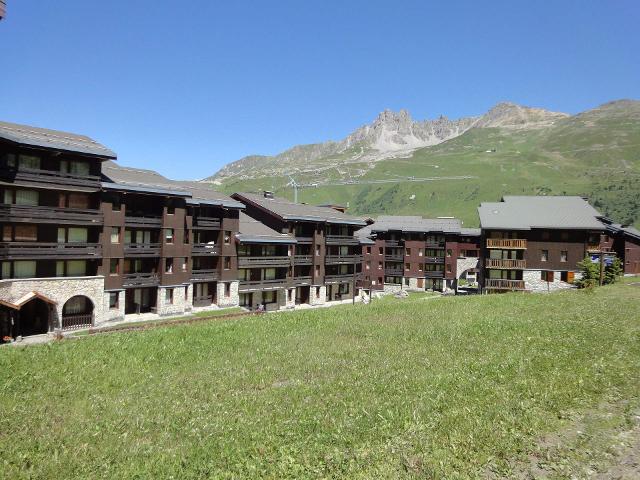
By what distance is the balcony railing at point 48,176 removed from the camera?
119ft

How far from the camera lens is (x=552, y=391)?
1460 centimetres

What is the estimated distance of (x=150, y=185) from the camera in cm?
4506

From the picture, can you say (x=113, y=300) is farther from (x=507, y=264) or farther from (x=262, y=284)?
(x=507, y=264)

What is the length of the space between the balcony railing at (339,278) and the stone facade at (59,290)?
109 feet

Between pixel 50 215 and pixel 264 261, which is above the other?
pixel 50 215

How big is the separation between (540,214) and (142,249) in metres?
55.8

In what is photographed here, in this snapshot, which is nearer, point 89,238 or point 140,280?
point 89,238

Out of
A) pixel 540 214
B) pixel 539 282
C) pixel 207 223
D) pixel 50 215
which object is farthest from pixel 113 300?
pixel 540 214

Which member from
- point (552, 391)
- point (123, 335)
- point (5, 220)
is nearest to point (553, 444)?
point (552, 391)

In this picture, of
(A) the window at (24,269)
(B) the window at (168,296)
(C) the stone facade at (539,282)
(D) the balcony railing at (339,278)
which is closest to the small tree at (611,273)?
(C) the stone facade at (539,282)

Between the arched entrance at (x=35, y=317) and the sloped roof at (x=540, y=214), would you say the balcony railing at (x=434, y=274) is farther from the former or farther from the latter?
the arched entrance at (x=35, y=317)

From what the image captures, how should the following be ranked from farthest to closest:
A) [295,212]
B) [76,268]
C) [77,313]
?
1. [295,212]
2. [77,313]
3. [76,268]

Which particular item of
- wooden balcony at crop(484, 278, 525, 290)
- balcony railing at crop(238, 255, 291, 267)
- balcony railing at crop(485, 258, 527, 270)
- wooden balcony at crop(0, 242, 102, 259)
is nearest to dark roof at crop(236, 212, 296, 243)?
balcony railing at crop(238, 255, 291, 267)

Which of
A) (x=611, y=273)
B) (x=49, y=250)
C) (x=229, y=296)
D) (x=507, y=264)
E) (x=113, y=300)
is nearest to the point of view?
(x=49, y=250)
